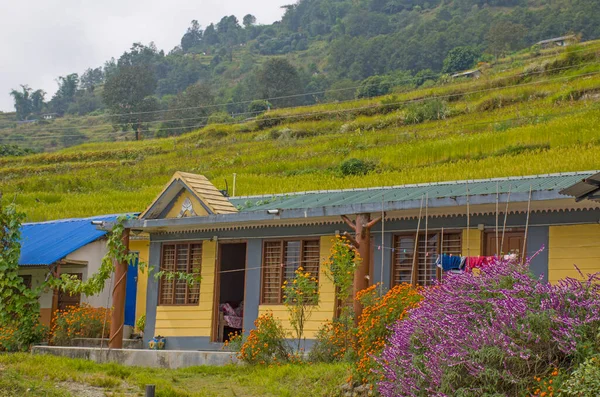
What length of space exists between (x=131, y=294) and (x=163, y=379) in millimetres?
9900

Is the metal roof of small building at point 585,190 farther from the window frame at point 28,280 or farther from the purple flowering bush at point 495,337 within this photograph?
the window frame at point 28,280

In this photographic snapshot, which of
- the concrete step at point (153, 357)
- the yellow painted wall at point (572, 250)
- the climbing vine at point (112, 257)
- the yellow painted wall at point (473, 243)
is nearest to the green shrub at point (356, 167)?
the climbing vine at point (112, 257)

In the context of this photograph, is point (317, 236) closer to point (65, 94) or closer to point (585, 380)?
point (585, 380)

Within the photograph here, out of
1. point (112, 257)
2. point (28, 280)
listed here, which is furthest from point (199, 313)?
point (28, 280)

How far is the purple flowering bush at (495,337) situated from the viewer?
9961 mm

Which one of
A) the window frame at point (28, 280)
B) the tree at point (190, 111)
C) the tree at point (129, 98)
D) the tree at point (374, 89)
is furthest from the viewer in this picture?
the tree at point (129, 98)

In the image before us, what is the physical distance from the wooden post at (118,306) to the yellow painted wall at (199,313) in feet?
5.26

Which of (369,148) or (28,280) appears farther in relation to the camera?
(369,148)

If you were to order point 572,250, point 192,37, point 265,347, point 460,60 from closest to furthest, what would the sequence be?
point 572,250 < point 265,347 < point 460,60 < point 192,37

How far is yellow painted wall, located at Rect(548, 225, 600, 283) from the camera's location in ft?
50.5

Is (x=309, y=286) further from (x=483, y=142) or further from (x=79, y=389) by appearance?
(x=483, y=142)

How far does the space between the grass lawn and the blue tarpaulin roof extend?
646 cm

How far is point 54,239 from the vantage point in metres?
25.3

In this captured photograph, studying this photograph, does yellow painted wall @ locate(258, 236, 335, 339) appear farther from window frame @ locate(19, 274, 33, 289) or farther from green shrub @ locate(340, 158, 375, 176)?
green shrub @ locate(340, 158, 375, 176)
